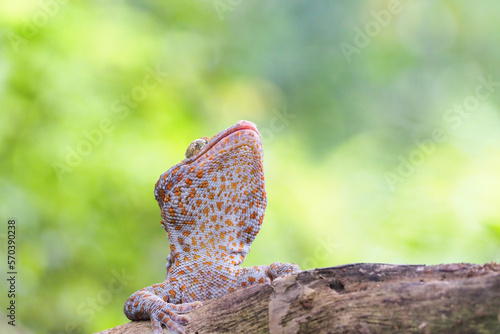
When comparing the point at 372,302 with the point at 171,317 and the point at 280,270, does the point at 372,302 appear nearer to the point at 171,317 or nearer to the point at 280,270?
the point at 280,270

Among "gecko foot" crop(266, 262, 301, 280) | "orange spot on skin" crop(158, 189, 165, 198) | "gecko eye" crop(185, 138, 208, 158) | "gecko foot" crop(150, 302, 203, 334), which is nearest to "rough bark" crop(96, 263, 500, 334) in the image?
"gecko foot" crop(150, 302, 203, 334)

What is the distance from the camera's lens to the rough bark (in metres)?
2.72

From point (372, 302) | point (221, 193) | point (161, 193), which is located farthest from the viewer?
point (161, 193)

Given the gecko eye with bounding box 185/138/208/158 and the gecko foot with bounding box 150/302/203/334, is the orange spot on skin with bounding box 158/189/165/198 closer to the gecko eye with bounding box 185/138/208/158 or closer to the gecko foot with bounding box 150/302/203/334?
the gecko eye with bounding box 185/138/208/158

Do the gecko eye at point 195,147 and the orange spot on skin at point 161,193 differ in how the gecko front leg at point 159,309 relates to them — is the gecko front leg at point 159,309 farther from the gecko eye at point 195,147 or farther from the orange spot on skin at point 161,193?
the gecko eye at point 195,147

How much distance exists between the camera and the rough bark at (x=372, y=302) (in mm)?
2719

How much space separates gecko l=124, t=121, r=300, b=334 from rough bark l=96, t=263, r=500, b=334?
2.10ft

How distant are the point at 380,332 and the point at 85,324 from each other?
5647 mm

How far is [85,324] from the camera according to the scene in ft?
24.9

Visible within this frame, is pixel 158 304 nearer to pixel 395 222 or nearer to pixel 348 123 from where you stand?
pixel 395 222

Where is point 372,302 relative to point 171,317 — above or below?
below

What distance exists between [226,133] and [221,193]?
466 millimetres

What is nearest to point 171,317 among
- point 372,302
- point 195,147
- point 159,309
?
point 159,309

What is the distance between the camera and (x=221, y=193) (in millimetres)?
4352
